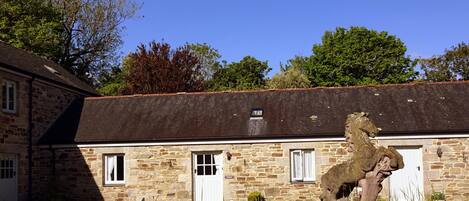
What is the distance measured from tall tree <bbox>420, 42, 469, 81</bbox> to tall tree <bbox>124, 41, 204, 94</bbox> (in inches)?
667

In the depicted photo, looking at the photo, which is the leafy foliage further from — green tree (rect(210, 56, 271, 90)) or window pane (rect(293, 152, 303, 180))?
window pane (rect(293, 152, 303, 180))

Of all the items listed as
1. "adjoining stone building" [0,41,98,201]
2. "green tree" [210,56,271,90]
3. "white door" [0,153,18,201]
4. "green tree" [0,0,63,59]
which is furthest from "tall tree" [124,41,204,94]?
"white door" [0,153,18,201]

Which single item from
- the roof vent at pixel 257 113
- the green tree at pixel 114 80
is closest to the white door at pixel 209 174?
the roof vent at pixel 257 113

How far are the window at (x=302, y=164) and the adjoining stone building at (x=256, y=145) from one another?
0.10ft

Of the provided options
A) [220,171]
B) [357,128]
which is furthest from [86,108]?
[357,128]

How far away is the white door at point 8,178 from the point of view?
17.4m

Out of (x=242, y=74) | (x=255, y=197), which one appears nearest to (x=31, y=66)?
(x=255, y=197)

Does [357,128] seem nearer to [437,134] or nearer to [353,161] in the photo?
[353,161]

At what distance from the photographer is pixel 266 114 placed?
1955cm

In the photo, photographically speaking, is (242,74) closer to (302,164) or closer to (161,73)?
(161,73)

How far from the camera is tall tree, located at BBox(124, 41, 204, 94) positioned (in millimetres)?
37469

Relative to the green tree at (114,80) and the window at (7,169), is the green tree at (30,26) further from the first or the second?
the window at (7,169)

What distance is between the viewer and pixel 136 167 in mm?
18938

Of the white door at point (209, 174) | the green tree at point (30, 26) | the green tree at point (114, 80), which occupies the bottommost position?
the white door at point (209, 174)
